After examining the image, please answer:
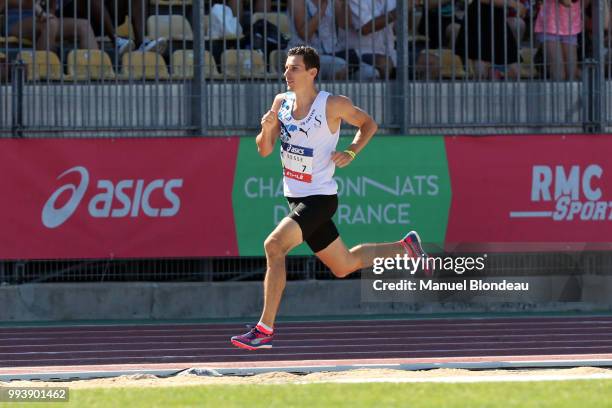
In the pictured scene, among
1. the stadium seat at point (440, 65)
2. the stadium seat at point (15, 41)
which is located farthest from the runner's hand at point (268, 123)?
the stadium seat at point (15, 41)

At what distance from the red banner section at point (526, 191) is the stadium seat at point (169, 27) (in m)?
3.28

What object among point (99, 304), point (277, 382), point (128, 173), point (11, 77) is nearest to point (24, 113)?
point (11, 77)

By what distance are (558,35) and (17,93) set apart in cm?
631

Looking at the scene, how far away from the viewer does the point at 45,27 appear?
15.1m

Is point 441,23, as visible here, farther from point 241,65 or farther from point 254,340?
point 254,340

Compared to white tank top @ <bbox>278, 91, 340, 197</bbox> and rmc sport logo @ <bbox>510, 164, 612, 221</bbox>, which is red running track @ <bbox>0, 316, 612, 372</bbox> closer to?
rmc sport logo @ <bbox>510, 164, 612, 221</bbox>

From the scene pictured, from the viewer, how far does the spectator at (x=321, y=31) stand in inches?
606

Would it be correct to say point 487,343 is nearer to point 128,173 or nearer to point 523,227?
point 523,227

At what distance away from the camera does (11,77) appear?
14.9m

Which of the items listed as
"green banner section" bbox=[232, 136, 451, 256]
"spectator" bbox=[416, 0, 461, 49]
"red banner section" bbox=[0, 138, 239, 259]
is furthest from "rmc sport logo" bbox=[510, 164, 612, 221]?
"red banner section" bbox=[0, 138, 239, 259]

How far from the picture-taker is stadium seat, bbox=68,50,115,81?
1495 cm

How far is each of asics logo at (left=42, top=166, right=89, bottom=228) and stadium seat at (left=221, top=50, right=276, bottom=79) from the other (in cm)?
210

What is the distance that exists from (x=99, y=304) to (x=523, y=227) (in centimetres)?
487

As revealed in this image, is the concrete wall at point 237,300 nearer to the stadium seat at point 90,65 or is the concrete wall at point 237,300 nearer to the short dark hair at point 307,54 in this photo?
the stadium seat at point 90,65
